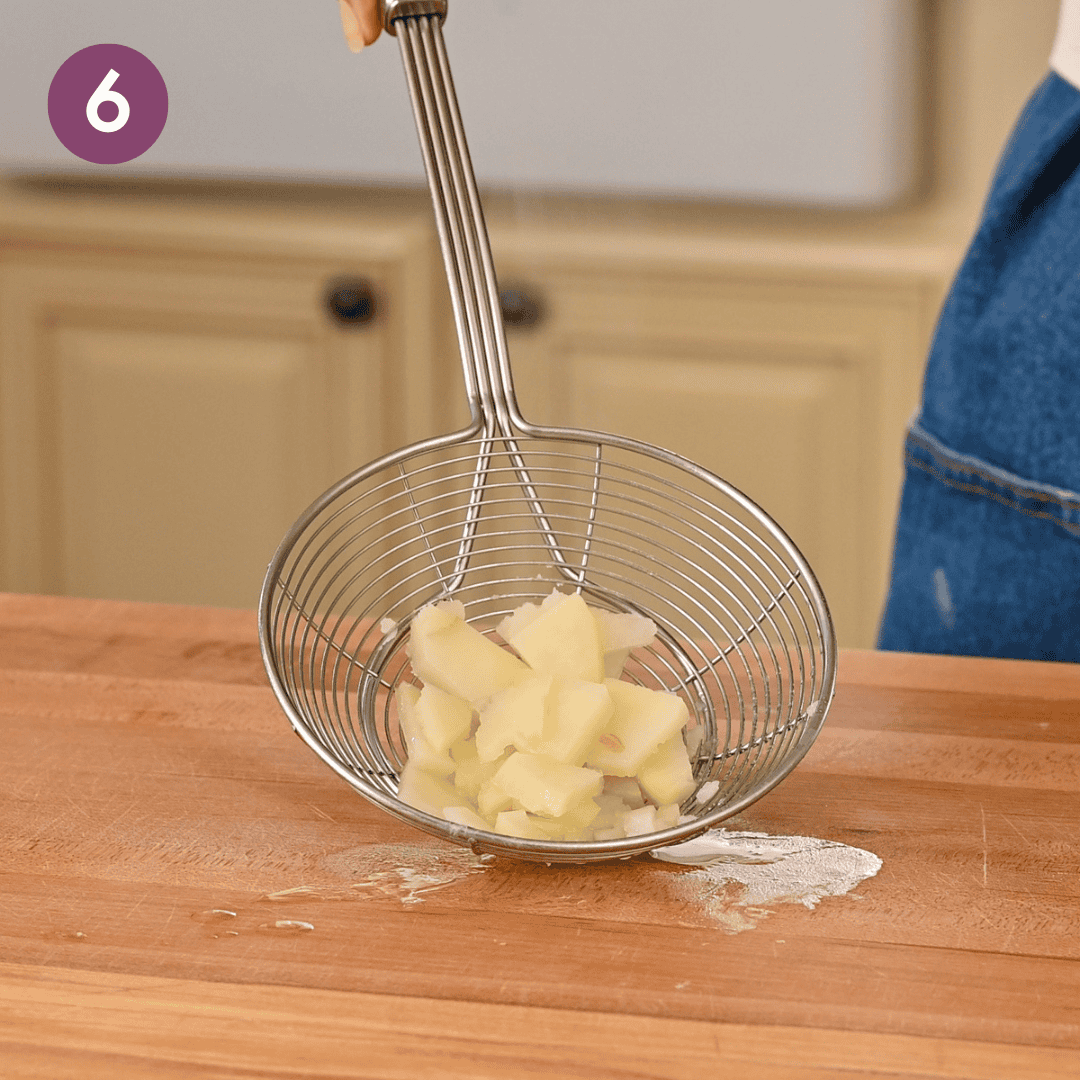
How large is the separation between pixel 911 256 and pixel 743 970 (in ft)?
4.31

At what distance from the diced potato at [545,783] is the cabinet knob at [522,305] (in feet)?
4.03

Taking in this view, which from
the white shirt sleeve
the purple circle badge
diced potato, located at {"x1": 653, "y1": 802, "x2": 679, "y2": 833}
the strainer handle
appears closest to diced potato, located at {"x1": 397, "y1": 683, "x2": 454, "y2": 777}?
diced potato, located at {"x1": 653, "y1": 802, "x2": 679, "y2": 833}

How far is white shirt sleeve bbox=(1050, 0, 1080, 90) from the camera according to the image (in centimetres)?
97

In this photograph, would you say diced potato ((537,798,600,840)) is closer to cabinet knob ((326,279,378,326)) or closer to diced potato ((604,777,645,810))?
diced potato ((604,777,645,810))

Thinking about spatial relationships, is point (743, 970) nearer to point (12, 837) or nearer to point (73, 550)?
point (12, 837)

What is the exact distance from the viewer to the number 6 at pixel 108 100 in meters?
1.80

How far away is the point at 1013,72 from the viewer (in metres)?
1.68

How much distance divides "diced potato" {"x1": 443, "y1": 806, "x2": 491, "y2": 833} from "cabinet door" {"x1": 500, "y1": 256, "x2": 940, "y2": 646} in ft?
3.91

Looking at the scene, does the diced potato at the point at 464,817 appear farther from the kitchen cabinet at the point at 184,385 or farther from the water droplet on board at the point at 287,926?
the kitchen cabinet at the point at 184,385

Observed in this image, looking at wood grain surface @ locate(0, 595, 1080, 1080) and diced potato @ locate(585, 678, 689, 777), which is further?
diced potato @ locate(585, 678, 689, 777)

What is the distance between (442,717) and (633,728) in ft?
0.30

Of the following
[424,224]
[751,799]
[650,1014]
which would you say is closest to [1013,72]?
[424,224]

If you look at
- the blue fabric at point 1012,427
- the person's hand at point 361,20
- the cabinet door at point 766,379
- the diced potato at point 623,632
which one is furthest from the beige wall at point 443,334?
the diced potato at point 623,632

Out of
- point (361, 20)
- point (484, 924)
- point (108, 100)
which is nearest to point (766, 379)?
point (108, 100)
